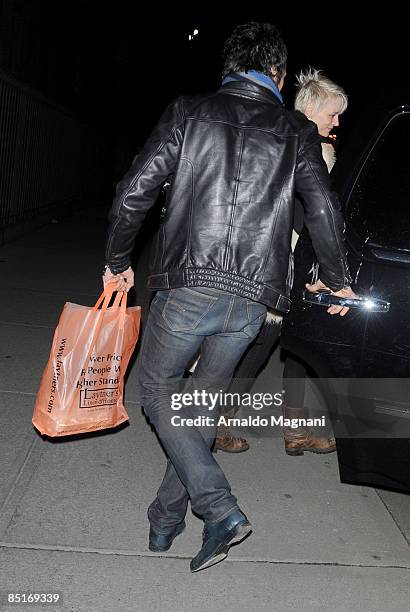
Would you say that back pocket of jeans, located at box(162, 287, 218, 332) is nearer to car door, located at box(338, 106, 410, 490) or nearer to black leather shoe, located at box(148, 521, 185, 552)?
car door, located at box(338, 106, 410, 490)

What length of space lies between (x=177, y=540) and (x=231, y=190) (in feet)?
4.90

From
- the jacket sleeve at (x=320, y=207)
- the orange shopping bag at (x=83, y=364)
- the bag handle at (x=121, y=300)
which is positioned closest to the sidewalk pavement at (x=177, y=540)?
the orange shopping bag at (x=83, y=364)

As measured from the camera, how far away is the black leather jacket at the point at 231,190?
2.56m

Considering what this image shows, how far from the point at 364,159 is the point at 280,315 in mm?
915

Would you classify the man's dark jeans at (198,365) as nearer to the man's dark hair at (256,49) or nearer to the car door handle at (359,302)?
the car door handle at (359,302)

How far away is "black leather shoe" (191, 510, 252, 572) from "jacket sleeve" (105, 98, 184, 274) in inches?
43.1

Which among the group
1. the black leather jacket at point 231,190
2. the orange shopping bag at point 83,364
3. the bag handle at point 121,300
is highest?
the black leather jacket at point 231,190

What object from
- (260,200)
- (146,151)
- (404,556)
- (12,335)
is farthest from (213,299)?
(12,335)

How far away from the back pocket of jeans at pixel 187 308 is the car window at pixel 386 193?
0.68m

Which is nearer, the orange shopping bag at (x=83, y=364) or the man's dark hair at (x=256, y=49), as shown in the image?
the man's dark hair at (x=256, y=49)

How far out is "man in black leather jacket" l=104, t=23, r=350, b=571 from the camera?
8.41ft

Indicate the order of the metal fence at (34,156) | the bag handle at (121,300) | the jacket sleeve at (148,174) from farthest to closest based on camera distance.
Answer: the metal fence at (34,156)
the bag handle at (121,300)
the jacket sleeve at (148,174)

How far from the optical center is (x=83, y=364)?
9.74 ft

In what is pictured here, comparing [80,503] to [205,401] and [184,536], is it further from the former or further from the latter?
[205,401]
